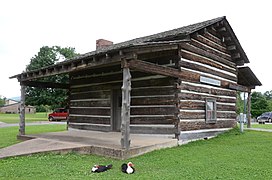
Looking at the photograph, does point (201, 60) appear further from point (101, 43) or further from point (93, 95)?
point (101, 43)

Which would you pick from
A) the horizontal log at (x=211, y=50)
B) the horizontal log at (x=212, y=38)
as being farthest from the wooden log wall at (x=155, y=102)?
the horizontal log at (x=212, y=38)

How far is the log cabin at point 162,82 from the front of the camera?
28.6 ft

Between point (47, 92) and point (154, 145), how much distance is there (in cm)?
2927

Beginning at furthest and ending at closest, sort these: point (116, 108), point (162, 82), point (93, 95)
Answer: point (93, 95) < point (116, 108) < point (162, 82)

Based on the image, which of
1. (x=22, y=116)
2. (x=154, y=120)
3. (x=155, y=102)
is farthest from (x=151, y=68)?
(x=22, y=116)

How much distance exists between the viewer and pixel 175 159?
288 inches

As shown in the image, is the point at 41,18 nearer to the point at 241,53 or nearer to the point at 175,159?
the point at 241,53

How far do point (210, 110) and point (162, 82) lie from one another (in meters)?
3.30

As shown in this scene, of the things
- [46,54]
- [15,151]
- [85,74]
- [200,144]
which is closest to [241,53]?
[200,144]

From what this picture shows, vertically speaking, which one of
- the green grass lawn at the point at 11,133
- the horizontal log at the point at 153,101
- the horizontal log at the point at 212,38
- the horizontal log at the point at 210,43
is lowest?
the green grass lawn at the point at 11,133

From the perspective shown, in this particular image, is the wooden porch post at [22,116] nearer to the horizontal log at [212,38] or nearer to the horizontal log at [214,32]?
the horizontal log at [212,38]

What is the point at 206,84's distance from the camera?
12.0 m

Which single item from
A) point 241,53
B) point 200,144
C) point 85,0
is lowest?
point 200,144

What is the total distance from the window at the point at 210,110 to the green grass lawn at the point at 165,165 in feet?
10.2
